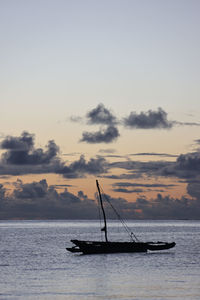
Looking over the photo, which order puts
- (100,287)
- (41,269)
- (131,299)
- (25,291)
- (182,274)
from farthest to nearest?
(41,269)
(182,274)
(100,287)
(25,291)
(131,299)

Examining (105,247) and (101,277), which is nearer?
(101,277)

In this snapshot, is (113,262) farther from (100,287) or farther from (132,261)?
(100,287)

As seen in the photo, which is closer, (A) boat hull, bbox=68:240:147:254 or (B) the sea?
(B) the sea

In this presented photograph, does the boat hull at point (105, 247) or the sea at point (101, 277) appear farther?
the boat hull at point (105, 247)

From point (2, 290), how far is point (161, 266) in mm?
32579

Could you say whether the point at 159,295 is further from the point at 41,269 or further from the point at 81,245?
the point at 81,245

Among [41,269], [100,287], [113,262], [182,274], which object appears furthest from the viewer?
[113,262]

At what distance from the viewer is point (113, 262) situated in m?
88.9

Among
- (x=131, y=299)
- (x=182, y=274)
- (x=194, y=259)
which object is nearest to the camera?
(x=131, y=299)

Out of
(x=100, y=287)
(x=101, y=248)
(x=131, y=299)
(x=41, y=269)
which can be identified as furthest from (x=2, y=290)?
(x=101, y=248)

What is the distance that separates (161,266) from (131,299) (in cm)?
3249

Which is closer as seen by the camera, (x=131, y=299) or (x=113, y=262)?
(x=131, y=299)

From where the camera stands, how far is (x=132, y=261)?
89.6 m

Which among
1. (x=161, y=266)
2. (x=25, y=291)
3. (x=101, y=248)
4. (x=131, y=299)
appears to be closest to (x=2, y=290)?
(x=25, y=291)
